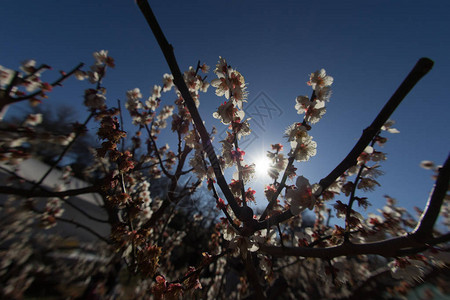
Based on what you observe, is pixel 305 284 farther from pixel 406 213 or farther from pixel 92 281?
pixel 92 281

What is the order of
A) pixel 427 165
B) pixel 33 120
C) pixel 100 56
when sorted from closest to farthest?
pixel 427 165 → pixel 100 56 → pixel 33 120

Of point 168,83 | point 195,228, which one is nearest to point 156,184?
point 195,228

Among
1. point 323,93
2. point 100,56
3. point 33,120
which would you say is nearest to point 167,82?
point 100,56

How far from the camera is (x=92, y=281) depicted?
3.81 metres

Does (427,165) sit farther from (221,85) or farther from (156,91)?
(156,91)

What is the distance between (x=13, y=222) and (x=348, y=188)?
7.75 meters

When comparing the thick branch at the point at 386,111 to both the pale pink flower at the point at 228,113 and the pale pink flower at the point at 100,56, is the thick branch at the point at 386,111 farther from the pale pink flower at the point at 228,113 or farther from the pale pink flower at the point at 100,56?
the pale pink flower at the point at 100,56

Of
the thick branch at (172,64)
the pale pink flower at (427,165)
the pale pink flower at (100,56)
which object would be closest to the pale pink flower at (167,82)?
the pale pink flower at (100,56)

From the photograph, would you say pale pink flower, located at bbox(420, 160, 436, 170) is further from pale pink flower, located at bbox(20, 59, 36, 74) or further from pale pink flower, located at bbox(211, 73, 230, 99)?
pale pink flower, located at bbox(20, 59, 36, 74)

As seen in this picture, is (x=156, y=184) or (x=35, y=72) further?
(x=156, y=184)

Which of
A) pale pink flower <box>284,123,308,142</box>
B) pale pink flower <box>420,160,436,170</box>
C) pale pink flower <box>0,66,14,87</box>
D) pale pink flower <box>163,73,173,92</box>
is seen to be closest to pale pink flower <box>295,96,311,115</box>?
pale pink flower <box>284,123,308,142</box>

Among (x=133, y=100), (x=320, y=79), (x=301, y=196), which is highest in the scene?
(x=133, y=100)

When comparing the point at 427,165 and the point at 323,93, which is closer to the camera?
the point at 323,93

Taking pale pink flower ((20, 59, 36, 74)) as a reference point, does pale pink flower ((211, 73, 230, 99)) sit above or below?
below
